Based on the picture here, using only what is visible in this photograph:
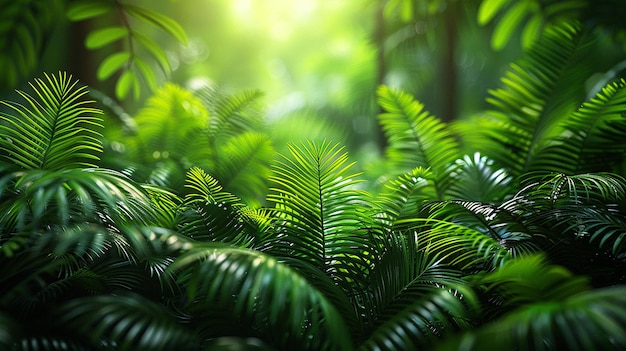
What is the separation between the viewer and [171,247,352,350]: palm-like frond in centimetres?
96

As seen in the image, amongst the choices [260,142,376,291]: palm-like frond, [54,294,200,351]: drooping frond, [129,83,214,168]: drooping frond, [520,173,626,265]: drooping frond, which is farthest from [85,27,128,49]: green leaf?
[520,173,626,265]: drooping frond

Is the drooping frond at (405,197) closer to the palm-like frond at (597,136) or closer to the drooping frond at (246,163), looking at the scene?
the palm-like frond at (597,136)

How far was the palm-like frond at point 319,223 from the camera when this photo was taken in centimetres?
138

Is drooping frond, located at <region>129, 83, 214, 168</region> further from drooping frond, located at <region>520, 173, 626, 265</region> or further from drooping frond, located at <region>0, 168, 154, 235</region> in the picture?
drooping frond, located at <region>520, 173, 626, 265</region>

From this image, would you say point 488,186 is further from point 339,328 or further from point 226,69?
point 226,69

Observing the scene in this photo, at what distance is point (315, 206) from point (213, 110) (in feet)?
4.39

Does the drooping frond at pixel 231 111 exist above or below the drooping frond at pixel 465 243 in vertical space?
above

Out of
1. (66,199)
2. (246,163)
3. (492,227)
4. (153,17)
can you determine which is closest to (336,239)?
(492,227)

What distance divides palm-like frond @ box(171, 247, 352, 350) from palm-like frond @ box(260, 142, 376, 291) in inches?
7.2

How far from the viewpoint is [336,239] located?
1.39 metres

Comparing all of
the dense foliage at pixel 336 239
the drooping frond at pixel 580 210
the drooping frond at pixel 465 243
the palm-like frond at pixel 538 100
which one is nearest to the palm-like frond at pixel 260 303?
the dense foliage at pixel 336 239

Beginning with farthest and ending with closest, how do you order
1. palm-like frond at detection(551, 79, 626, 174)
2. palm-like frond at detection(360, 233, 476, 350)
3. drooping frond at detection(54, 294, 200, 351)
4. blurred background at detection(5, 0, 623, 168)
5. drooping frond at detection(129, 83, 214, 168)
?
blurred background at detection(5, 0, 623, 168) < drooping frond at detection(129, 83, 214, 168) < palm-like frond at detection(551, 79, 626, 174) < palm-like frond at detection(360, 233, 476, 350) < drooping frond at detection(54, 294, 200, 351)

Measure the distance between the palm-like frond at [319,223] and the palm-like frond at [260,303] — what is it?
183 mm

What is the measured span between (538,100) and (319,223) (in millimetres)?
1186
